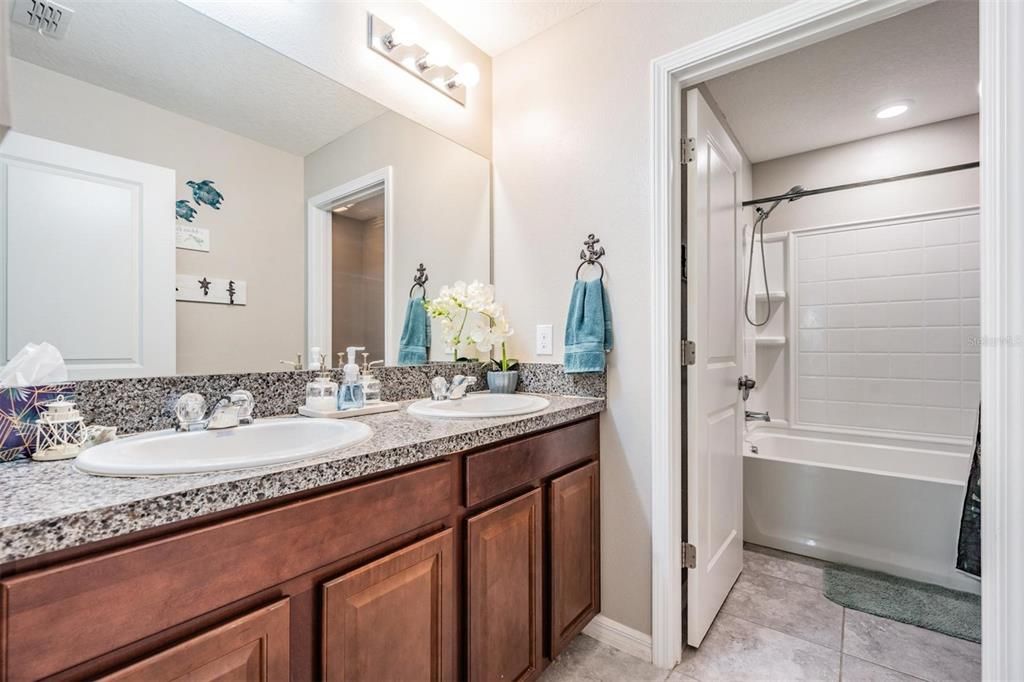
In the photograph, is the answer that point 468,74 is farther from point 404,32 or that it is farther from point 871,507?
point 871,507

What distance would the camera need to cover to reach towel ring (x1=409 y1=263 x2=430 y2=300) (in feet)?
5.80

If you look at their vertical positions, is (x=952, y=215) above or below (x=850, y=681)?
above

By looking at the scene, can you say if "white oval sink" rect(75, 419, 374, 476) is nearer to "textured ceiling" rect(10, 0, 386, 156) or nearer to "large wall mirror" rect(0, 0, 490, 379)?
"large wall mirror" rect(0, 0, 490, 379)

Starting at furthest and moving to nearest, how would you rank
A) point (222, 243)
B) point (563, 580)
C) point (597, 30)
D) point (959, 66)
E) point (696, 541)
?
point (959, 66), point (597, 30), point (696, 541), point (563, 580), point (222, 243)

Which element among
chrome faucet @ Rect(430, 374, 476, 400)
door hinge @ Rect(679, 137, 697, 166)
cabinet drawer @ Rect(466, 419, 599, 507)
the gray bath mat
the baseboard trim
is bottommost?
the gray bath mat

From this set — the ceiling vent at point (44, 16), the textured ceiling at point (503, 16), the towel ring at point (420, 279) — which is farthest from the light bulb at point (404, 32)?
the ceiling vent at point (44, 16)

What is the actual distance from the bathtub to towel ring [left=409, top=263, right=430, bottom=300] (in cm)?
195

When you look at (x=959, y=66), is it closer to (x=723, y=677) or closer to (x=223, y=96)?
(x=723, y=677)

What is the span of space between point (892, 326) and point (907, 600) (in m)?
1.56

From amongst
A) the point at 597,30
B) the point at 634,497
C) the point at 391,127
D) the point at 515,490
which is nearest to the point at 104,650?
the point at 515,490

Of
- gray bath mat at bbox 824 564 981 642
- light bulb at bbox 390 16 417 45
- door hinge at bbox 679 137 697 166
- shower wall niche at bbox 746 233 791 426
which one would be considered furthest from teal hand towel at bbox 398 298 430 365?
shower wall niche at bbox 746 233 791 426

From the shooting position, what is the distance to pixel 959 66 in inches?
79.3

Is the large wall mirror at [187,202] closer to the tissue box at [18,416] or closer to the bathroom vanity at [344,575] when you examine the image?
the tissue box at [18,416]

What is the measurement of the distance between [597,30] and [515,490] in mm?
1685
